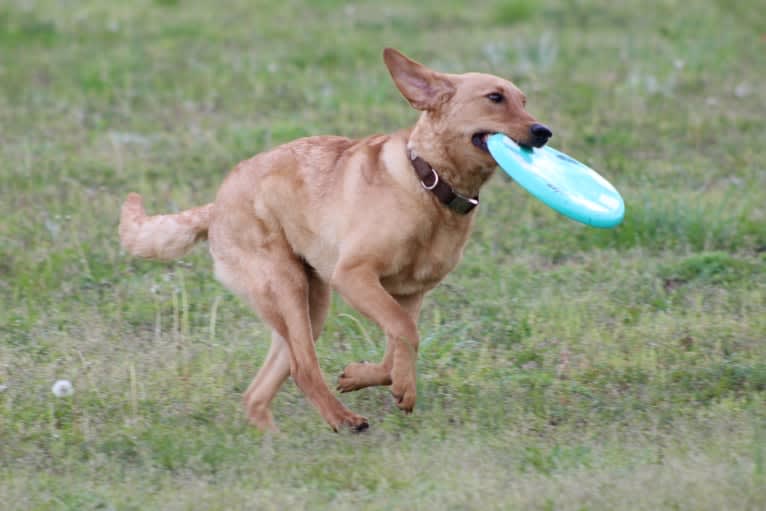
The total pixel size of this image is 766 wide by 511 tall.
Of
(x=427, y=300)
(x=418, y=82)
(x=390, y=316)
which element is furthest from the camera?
(x=427, y=300)

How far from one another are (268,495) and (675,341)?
237cm

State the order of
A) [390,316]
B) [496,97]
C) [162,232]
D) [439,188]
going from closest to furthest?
[390,316], [439,188], [496,97], [162,232]

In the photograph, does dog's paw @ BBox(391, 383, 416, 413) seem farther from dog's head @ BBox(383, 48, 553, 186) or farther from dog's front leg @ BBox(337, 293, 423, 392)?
dog's head @ BBox(383, 48, 553, 186)

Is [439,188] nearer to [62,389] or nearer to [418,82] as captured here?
[418,82]

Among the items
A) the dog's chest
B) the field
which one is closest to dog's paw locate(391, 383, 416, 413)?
the field

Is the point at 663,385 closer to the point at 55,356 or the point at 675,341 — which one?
the point at 675,341

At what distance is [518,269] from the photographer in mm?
6934

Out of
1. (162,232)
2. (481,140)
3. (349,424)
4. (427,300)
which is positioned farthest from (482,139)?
(427,300)

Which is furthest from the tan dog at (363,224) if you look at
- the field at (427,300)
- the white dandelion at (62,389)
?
the white dandelion at (62,389)

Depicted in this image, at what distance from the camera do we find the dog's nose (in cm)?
507

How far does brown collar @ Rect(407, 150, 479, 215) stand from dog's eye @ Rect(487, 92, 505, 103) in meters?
0.39

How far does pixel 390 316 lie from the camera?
4.98 m

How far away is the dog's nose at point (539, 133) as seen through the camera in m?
5.07

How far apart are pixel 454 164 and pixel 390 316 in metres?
0.70
